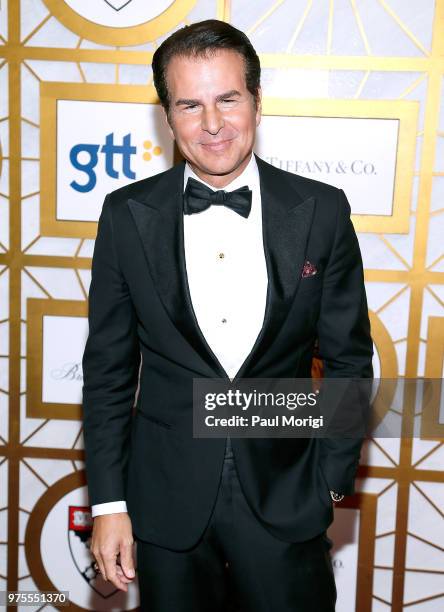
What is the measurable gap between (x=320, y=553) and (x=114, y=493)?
19.0 inches

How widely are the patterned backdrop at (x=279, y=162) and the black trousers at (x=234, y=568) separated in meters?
0.90

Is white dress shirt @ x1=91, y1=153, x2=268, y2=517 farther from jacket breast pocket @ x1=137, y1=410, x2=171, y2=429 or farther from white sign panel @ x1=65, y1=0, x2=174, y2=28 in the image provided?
white sign panel @ x1=65, y1=0, x2=174, y2=28

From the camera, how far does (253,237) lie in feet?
5.22

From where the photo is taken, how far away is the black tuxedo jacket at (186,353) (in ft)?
4.98

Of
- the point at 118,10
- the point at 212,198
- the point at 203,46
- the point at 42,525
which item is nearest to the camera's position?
the point at 203,46

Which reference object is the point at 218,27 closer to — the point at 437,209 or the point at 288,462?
the point at 288,462

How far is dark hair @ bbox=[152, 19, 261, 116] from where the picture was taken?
148 cm

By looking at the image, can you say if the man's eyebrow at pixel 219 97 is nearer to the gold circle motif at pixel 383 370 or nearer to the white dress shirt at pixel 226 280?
the white dress shirt at pixel 226 280

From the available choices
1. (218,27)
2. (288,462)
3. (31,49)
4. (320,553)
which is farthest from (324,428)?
(31,49)

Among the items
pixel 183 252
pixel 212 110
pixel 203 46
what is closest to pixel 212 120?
pixel 212 110

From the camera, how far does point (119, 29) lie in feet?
7.45

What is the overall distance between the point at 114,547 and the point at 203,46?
41.9 inches

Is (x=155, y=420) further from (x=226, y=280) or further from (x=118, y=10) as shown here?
(x=118, y=10)

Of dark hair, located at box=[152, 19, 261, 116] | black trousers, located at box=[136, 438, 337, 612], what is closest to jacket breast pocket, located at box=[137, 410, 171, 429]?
black trousers, located at box=[136, 438, 337, 612]
